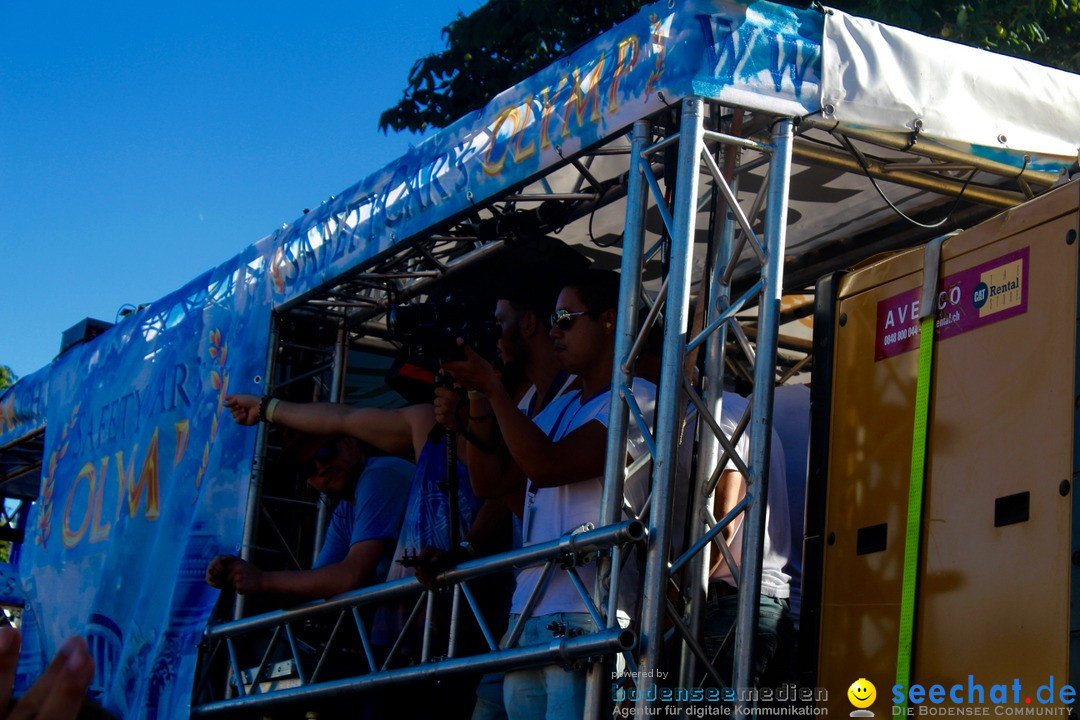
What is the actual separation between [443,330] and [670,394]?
85cm

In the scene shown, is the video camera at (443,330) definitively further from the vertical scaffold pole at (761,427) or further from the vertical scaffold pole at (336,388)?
the vertical scaffold pole at (336,388)

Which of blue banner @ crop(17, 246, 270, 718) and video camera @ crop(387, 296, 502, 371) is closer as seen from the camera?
video camera @ crop(387, 296, 502, 371)

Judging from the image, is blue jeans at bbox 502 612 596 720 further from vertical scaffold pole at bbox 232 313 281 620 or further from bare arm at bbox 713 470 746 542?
vertical scaffold pole at bbox 232 313 281 620

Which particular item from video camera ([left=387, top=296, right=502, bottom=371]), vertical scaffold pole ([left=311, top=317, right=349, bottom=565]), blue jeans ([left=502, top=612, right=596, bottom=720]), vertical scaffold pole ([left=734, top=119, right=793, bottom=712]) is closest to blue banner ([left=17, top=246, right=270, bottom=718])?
vertical scaffold pole ([left=311, top=317, right=349, bottom=565])

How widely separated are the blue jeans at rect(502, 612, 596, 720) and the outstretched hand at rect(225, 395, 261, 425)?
2.41 metres

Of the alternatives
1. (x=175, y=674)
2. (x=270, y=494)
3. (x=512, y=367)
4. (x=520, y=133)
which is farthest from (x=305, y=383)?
(x=520, y=133)

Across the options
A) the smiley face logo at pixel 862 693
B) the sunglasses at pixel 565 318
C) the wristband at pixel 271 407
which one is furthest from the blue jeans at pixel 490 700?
the wristband at pixel 271 407

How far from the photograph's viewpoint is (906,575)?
3.54m

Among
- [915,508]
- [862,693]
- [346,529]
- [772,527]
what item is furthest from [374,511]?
[915,508]

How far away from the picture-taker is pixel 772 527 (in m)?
4.30

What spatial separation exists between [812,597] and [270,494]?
3.77 meters

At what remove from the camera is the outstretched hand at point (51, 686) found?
1.50 metres

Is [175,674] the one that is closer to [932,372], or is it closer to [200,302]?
[200,302]

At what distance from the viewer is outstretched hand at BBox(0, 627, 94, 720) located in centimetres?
150
